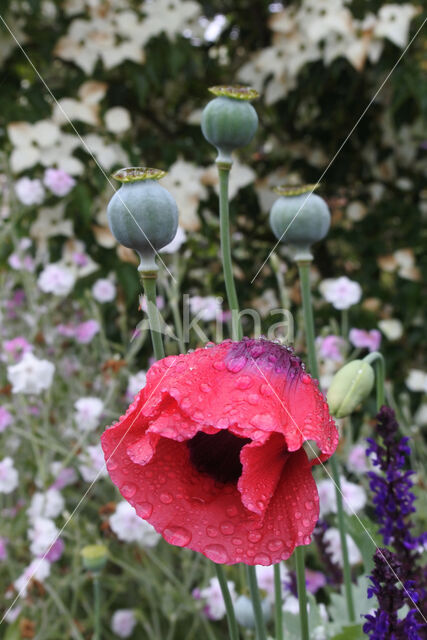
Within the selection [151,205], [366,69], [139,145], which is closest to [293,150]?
[366,69]

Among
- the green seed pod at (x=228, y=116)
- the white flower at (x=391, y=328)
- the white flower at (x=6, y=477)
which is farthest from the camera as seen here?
the white flower at (x=391, y=328)

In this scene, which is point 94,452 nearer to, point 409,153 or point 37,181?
point 37,181

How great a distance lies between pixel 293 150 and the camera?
1.35 meters

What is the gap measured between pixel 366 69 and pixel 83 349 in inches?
28.8

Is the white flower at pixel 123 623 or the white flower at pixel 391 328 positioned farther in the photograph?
the white flower at pixel 391 328

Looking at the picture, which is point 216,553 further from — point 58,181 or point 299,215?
point 58,181

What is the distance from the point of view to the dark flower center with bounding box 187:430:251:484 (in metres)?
0.29

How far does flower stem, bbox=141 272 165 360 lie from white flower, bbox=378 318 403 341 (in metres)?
0.94

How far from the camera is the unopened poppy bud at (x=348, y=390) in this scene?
0.38 metres

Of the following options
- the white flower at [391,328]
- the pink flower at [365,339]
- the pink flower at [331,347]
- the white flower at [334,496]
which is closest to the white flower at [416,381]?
the white flower at [391,328]

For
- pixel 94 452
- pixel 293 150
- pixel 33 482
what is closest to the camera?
pixel 94 452

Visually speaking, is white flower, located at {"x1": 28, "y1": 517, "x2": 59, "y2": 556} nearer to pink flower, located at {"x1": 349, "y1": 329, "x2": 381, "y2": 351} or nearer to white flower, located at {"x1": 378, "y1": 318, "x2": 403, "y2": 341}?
pink flower, located at {"x1": 349, "y1": 329, "x2": 381, "y2": 351}

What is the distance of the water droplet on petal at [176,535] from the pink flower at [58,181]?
0.84m

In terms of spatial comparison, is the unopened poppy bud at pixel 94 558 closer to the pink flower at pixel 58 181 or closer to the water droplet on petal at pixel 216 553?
the water droplet on petal at pixel 216 553
